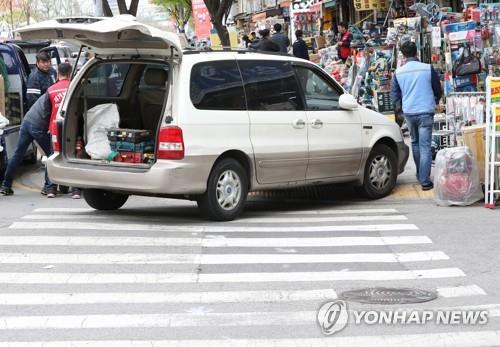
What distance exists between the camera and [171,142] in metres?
9.27

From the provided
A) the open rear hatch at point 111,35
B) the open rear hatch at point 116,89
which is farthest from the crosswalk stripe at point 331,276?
the open rear hatch at point 111,35

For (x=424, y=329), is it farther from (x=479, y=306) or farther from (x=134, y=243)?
(x=134, y=243)

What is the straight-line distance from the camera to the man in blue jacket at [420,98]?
1168 cm

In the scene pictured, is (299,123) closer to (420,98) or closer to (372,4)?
(420,98)

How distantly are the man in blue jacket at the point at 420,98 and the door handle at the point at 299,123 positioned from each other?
1.92 metres

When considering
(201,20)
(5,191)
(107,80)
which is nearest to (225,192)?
(107,80)

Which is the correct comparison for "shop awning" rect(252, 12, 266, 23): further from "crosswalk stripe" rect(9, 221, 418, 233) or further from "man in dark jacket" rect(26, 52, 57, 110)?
"crosswalk stripe" rect(9, 221, 418, 233)

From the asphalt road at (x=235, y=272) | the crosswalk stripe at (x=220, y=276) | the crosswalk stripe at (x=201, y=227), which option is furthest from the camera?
the crosswalk stripe at (x=201, y=227)

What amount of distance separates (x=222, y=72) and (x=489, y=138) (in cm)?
321

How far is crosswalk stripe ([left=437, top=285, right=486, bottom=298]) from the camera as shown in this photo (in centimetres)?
681

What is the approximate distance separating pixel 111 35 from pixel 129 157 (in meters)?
1.35

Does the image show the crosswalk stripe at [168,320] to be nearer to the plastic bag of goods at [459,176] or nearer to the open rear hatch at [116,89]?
the open rear hatch at [116,89]

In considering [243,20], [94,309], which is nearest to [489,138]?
[94,309]

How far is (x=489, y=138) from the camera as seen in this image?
10.5 m
